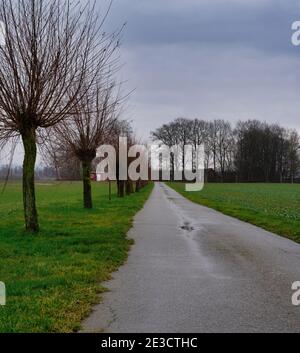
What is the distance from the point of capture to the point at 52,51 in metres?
12.9

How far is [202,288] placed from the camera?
7656 millimetres

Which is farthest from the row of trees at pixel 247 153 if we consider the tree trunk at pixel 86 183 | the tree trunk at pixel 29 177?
the tree trunk at pixel 29 177

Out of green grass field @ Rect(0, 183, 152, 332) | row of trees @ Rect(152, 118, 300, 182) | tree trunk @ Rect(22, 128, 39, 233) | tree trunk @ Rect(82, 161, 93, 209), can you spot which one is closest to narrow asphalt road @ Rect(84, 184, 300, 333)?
green grass field @ Rect(0, 183, 152, 332)

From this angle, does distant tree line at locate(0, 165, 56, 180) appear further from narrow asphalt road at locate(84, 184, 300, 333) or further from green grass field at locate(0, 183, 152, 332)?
narrow asphalt road at locate(84, 184, 300, 333)

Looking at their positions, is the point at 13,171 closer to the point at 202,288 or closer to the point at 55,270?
the point at 55,270

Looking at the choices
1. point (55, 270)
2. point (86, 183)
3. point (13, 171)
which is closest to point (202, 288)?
point (55, 270)

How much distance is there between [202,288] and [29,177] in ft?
25.5

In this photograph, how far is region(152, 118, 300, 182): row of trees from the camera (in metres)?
124

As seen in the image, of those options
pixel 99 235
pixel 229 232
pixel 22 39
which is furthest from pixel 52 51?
pixel 229 232

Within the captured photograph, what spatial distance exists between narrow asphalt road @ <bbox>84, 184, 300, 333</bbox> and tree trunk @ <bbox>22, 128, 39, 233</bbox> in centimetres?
305

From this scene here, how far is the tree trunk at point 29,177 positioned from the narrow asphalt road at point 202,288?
120 inches

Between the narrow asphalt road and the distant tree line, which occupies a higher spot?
the distant tree line

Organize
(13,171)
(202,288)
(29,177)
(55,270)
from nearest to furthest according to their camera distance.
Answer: (202,288), (55,270), (29,177), (13,171)
